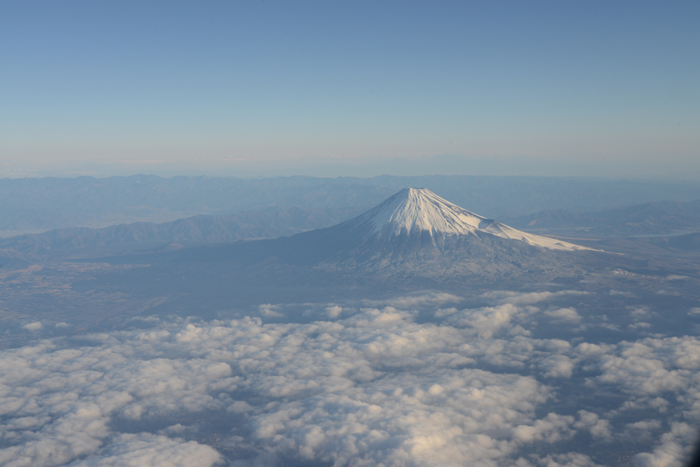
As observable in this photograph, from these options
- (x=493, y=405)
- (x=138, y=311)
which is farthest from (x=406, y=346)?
(x=138, y=311)

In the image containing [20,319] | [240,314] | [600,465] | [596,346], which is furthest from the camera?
[20,319]

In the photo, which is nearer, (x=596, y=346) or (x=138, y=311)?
(x=596, y=346)

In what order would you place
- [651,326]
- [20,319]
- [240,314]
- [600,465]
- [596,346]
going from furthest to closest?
[20,319]
[240,314]
[651,326]
[596,346]
[600,465]

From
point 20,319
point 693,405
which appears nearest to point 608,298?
point 693,405

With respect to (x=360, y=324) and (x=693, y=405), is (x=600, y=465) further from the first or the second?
(x=360, y=324)

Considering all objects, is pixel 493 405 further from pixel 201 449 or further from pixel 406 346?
pixel 201 449

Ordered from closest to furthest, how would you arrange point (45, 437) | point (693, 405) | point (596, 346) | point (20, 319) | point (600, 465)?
point (600, 465) < point (45, 437) < point (693, 405) < point (596, 346) < point (20, 319)

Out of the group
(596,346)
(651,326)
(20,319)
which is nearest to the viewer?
(596,346)

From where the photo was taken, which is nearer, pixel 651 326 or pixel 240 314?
pixel 651 326

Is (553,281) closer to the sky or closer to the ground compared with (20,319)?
closer to the sky
